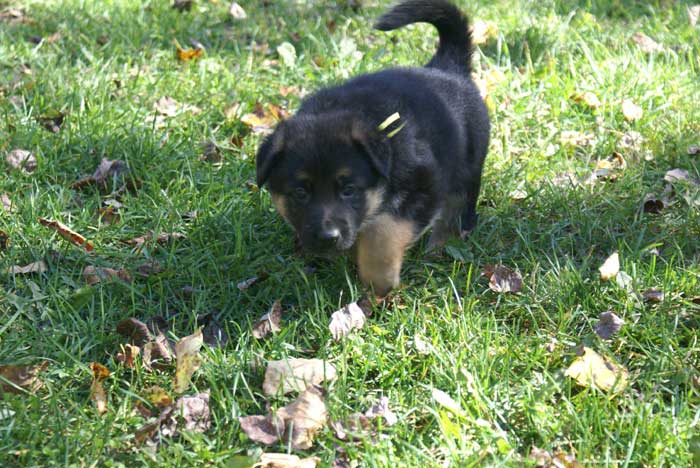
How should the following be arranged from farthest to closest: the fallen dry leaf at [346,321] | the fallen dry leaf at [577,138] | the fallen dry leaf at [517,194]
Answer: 1. the fallen dry leaf at [577,138]
2. the fallen dry leaf at [517,194]
3. the fallen dry leaf at [346,321]

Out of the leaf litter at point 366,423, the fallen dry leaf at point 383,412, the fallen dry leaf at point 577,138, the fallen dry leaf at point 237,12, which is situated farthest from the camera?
the fallen dry leaf at point 237,12

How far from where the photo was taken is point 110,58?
16.0 ft

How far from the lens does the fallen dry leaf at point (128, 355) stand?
269 cm

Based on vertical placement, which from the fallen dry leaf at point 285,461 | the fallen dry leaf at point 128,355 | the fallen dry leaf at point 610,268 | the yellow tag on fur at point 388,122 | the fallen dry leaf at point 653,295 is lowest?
the fallen dry leaf at point 653,295

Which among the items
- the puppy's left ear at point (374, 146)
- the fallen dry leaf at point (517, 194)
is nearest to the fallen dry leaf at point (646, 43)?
the fallen dry leaf at point (517, 194)

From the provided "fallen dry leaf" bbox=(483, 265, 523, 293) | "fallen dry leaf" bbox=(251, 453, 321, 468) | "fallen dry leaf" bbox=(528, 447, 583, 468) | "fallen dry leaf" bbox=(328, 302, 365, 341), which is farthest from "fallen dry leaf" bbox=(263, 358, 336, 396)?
"fallen dry leaf" bbox=(483, 265, 523, 293)

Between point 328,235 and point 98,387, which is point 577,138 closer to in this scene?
point 328,235

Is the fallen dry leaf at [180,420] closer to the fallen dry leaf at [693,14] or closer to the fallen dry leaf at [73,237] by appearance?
the fallen dry leaf at [73,237]

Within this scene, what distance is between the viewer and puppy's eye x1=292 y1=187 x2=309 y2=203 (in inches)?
123

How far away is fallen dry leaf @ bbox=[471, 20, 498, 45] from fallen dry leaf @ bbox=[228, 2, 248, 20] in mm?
1638

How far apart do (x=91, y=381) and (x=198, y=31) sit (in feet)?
11.0

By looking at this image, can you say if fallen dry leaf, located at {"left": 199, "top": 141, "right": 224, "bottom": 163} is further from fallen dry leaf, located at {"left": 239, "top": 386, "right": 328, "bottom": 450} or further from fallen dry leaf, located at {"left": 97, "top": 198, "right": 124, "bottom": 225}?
fallen dry leaf, located at {"left": 239, "top": 386, "right": 328, "bottom": 450}

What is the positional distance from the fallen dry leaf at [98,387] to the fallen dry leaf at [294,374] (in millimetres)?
490

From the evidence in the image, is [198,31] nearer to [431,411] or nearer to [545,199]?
[545,199]
